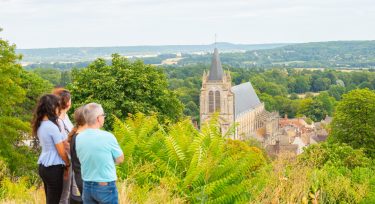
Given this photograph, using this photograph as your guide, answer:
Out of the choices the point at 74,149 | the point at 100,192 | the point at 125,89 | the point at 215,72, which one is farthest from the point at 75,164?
the point at 215,72

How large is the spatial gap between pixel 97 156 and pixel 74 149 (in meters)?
0.61

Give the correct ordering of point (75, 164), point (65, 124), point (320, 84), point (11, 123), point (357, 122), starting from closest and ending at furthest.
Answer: point (75, 164) → point (65, 124) → point (11, 123) → point (357, 122) → point (320, 84)

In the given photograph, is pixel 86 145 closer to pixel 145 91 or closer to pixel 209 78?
pixel 145 91

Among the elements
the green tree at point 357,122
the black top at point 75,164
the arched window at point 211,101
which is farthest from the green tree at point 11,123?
the arched window at point 211,101

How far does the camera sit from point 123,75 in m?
27.3

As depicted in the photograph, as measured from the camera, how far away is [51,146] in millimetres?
7234

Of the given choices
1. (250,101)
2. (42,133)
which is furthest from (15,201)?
(250,101)

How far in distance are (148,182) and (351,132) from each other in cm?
2939

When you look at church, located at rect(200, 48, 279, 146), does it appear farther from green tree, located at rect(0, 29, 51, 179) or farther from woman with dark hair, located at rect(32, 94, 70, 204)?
woman with dark hair, located at rect(32, 94, 70, 204)

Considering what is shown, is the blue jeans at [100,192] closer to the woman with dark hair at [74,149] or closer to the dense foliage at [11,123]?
the woman with dark hair at [74,149]

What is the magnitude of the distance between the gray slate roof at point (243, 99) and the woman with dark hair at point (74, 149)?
72.6 metres

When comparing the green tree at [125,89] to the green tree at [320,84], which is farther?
the green tree at [320,84]

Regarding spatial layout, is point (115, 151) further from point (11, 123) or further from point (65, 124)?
point (11, 123)

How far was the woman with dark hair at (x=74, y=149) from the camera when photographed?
6607 mm
